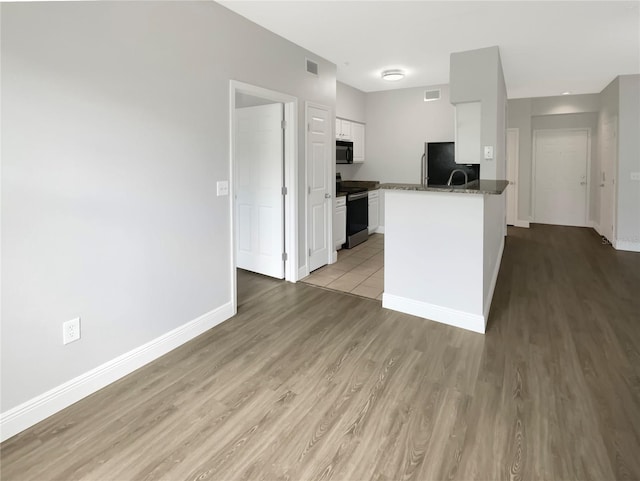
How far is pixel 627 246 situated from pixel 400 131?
4025 mm

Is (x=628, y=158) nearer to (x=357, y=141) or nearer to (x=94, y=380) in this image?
(x=357, y=141)

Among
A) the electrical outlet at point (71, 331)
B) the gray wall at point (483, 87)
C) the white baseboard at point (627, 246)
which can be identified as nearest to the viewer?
the electrical outlet at point (71, 331)

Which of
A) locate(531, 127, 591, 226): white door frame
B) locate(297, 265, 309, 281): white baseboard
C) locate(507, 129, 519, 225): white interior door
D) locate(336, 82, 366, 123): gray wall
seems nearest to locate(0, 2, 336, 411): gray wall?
locate(297, 265, 309, 281): white baseboard

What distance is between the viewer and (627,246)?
5781mm

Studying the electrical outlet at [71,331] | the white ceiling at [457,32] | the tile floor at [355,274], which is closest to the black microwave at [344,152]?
the white ceiling at [457,32]

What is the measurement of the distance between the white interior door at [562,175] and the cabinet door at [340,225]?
16.7 feet

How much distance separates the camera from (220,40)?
3.02 metres

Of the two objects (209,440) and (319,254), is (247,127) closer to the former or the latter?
(319,254)

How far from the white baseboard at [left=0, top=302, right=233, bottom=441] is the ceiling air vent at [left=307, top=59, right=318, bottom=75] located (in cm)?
289

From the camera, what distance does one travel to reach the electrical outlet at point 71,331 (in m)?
2.10

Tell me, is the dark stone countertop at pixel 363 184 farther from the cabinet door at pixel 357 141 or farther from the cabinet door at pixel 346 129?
the cabinet door at pixel 346 129

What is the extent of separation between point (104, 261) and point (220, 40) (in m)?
1.96

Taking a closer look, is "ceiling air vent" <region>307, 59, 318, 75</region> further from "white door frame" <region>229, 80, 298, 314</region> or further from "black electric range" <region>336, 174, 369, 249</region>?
"black electric range" <region>336, 174, 369, 249</region>

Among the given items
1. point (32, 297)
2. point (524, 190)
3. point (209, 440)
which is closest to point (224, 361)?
point (209, 440)
